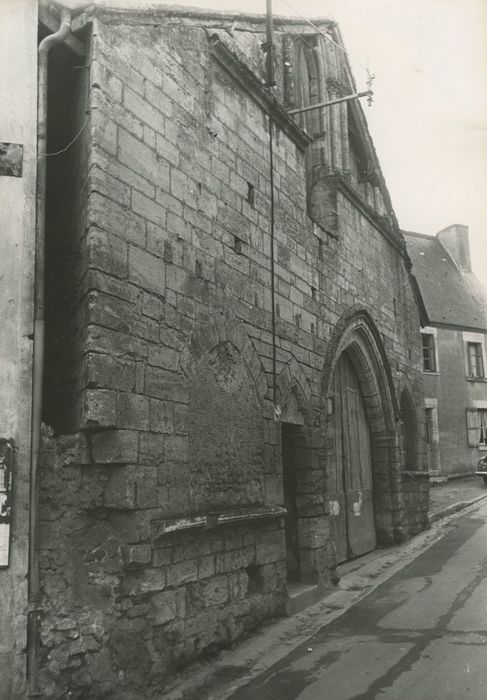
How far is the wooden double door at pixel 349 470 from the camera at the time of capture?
8772 mm

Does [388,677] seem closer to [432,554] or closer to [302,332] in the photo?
[302,332]

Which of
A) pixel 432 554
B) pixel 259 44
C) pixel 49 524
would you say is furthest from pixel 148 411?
pixel 432 554

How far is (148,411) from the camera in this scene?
15.1ft

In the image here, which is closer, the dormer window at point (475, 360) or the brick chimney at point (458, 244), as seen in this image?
the dormer window at point (475, 360)

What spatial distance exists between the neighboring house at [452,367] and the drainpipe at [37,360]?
56.5ft

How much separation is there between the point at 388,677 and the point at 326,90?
785 centimetres

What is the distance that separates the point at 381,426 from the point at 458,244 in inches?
636

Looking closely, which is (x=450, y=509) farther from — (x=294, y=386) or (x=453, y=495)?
(x=294, y=386)

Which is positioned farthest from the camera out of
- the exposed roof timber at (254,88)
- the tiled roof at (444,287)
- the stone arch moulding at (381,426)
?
the tiled roof at (444,287)

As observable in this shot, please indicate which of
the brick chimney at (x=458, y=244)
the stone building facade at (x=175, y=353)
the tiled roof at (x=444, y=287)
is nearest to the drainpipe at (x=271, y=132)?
the stone building facade at (x=175, y=353)

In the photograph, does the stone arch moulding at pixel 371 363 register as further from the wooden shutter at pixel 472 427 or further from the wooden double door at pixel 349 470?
the wooden shutter at pixel 472 427

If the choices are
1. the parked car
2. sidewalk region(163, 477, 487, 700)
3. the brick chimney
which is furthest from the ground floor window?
sidewalk region(163, 477, 487, 700)

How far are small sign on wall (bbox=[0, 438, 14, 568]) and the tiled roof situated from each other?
18859mm

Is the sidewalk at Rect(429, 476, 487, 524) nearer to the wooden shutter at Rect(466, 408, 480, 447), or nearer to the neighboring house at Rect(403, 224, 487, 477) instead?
the neighboring house at Rect(403, 224, 487, 477)
